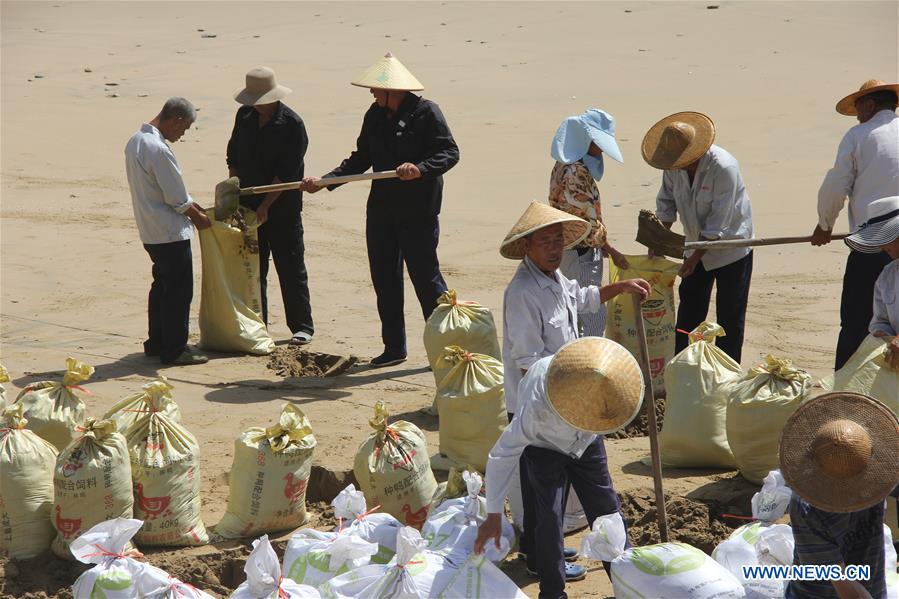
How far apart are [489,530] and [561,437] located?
39cm

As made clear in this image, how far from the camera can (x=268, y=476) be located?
493 centimetres

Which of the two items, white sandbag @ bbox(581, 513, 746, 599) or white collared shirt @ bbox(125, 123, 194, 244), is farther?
white collared shirt @ bbox(125, 123, 194, 244)

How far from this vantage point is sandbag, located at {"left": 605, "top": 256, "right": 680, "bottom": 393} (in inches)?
250

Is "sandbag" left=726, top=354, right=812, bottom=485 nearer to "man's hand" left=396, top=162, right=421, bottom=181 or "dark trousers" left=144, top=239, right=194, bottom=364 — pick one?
"man's hand" left=396, top=162, right=421, bottom=181

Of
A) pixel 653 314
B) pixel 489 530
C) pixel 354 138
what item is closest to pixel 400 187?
pixel 653 314

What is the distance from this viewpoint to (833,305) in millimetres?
8734

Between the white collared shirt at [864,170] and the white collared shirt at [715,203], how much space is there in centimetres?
44

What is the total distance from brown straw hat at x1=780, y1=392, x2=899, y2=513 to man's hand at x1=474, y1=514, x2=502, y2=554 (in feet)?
3.38

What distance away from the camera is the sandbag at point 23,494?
15.6ft

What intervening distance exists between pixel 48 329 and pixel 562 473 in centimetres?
503

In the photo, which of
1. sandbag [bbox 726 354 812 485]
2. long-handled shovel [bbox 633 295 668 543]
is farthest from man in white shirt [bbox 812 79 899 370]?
long-handled shovel [bbox 633 295 668 543]

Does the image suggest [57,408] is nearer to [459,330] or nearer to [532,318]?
[459,330]

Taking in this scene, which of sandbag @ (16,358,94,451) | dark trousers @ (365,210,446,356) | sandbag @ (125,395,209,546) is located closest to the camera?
sandbag @ (125,395,209,546)

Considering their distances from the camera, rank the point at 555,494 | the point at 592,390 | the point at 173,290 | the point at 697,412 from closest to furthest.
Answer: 1. the point at 592,390
2. the point at 555,494
3. the point at 697,412
4. the point at 173,290
